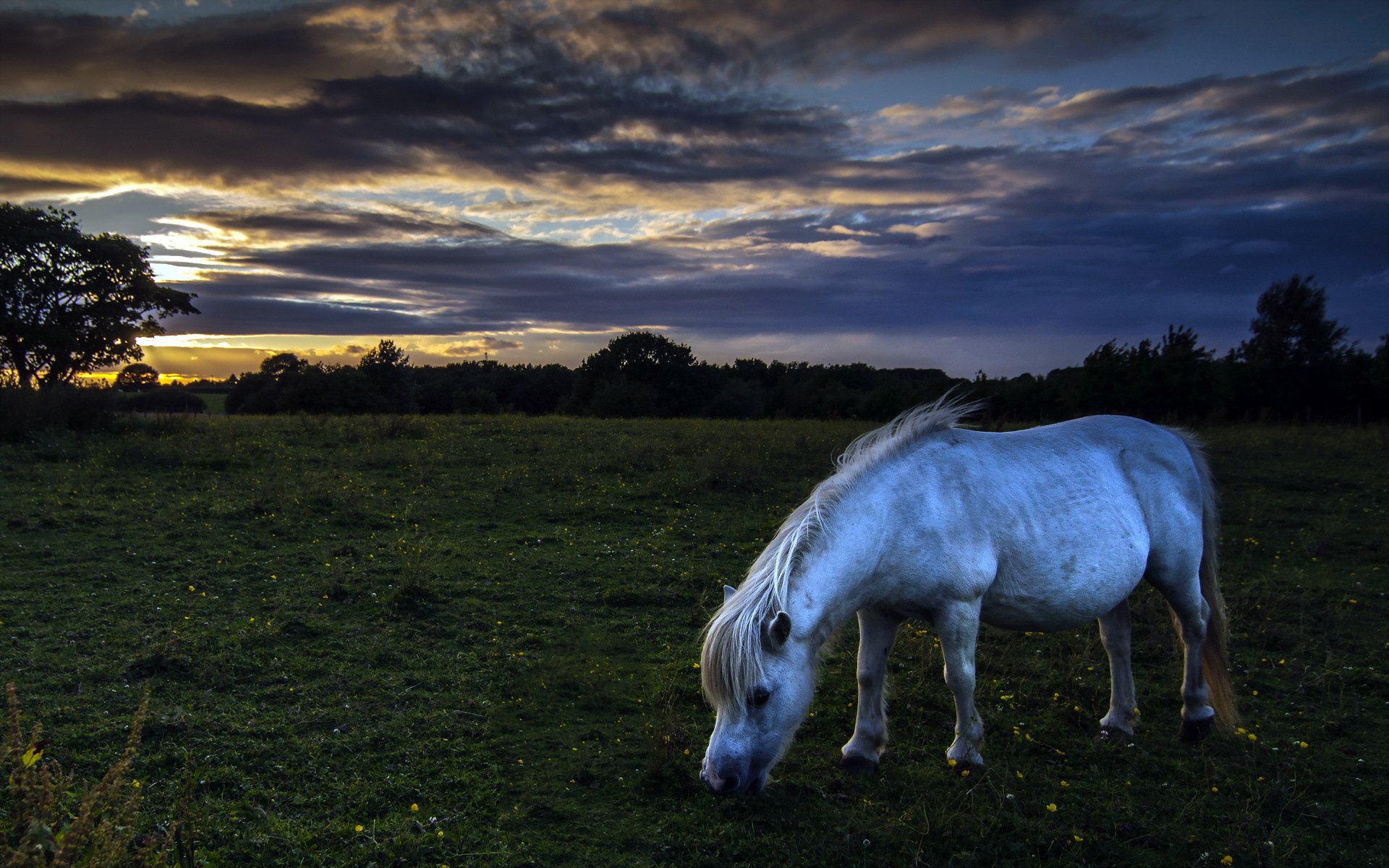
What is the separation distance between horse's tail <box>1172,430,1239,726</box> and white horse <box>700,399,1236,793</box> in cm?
1

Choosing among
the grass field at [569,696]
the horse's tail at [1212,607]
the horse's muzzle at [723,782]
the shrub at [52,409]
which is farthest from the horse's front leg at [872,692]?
the shrub at [52,409]

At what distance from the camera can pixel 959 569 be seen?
14.7ft

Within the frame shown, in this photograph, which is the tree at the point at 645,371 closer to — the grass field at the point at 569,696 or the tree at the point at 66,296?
the tree at the point at 66,296

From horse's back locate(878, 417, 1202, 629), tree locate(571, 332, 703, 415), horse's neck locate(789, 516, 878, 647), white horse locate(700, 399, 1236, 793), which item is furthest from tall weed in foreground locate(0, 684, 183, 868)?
tree locate(571, 332, 703, 415)

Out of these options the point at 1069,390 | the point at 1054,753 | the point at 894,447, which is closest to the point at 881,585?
the point at 894,447

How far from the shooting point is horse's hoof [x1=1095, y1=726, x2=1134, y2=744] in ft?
17.1

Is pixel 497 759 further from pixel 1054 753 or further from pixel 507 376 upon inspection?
pixel 507 376

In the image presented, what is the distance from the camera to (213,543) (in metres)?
9.10

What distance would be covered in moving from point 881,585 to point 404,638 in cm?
425

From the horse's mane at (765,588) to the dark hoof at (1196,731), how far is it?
2.71m

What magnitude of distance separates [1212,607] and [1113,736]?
50.7 inches

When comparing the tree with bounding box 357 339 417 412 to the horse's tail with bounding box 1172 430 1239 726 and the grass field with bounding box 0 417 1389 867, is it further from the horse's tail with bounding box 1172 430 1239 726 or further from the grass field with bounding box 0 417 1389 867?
the horse's tail with bounding box 1172 430 1239 726

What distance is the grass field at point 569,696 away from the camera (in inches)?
159

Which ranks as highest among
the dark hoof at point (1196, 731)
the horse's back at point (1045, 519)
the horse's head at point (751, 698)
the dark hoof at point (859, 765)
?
the horse's back at point (1045, 519)
